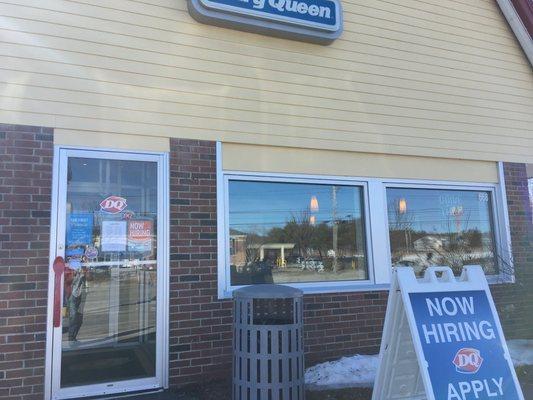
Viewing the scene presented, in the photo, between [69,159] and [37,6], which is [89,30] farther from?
[69,159]

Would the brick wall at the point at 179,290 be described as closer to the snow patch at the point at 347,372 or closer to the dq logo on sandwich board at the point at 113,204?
the snow patch at the point at 347,372

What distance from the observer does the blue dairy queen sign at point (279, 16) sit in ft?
19.0

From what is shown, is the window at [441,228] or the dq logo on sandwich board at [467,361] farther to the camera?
the window at [441,228]

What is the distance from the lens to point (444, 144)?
730 cm

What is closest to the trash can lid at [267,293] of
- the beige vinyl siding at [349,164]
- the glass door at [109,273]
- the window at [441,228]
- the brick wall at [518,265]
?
the glass door at [109,273]

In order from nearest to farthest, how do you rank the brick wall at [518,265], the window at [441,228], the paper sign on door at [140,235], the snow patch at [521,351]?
the paper sign on door at [140,235], the snow patch at [521,351], the window at [441,228], the brick wall at [518,265]

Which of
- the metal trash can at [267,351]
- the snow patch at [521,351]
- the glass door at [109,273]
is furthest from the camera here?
the snow patch at [521,351]

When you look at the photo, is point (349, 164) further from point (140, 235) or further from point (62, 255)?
point (62, 255)

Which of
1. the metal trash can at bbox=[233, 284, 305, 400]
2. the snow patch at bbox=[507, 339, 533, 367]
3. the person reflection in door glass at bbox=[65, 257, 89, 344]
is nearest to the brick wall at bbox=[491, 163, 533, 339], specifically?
the snow patch at bbox=[507, 339, 533, 367]

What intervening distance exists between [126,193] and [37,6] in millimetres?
2116

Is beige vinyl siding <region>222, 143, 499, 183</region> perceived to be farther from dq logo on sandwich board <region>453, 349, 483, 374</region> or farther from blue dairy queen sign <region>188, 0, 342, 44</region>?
dq logo on sandwich board <region>453, 349, 483, 374</region>

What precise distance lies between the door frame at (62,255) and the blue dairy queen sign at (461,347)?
105 inches

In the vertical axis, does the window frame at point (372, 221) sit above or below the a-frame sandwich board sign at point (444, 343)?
above

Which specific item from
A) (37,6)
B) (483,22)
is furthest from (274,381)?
(483,22)
